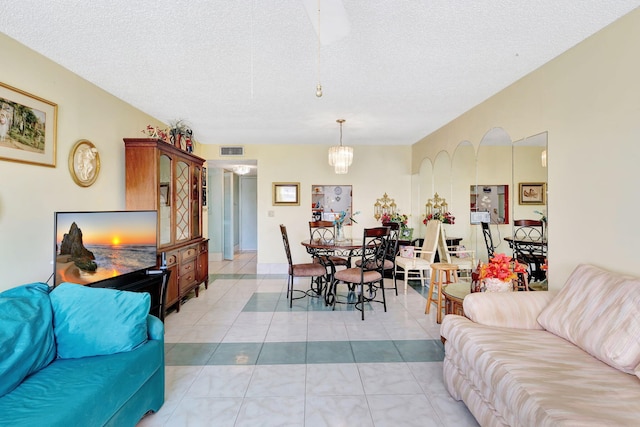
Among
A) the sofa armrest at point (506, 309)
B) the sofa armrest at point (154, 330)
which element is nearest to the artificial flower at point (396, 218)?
the sofa armrest at point (506, 309)

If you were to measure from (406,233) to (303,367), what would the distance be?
382 cm

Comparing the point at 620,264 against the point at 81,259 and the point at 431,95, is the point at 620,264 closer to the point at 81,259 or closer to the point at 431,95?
the point at 431,95

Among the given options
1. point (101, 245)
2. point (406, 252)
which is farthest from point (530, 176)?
point (101, 245)

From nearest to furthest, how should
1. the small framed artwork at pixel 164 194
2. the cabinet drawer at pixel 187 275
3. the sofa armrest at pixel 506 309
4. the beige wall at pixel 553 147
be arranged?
the beige wall at pixel 553 147 < the sofa armrest at pixel 506 309 < the small framed artwork at pixel 164 194 < the cabinet drawer at pixel 187 275

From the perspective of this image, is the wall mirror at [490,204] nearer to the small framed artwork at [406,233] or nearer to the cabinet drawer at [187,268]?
the small framed artwork at [406,233]

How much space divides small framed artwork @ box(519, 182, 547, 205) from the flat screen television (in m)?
3.54

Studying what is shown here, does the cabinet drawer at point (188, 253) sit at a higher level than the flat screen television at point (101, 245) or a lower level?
lower

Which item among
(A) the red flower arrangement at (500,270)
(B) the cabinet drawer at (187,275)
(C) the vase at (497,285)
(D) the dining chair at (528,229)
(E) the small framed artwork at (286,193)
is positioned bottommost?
(B) the cabinet drawer at (187,275)

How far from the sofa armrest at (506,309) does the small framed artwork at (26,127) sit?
3.47 metres

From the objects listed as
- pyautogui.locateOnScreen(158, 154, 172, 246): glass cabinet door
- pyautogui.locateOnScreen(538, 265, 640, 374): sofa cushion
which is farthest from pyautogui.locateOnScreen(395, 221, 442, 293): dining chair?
pyautogui.locateOnScreen(158, 154, 172, 246): glass cabinet door

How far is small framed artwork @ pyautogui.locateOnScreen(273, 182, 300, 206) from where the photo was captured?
6.01 m

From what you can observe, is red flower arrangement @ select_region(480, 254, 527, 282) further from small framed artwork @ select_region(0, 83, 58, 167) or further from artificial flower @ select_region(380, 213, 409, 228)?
small framed artwork @ select_region(0, 83, 58, 167)

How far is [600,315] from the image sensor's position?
1.72 m

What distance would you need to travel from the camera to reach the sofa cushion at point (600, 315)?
5.01 ft
